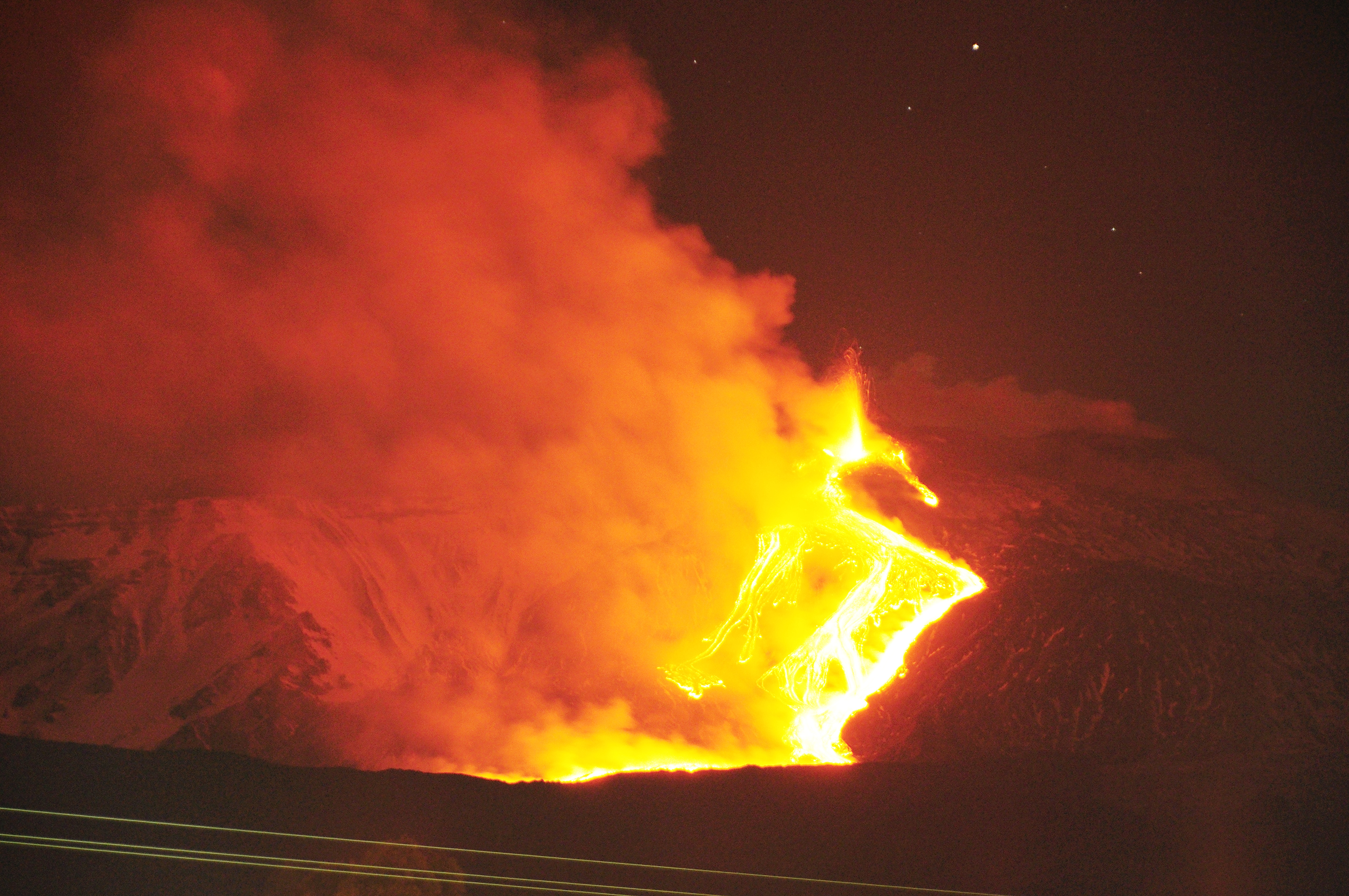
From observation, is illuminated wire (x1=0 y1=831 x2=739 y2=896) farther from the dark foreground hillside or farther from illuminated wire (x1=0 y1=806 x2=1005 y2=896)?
illuminated wire (x1=0 y1=806 x2=1005 y2=896)

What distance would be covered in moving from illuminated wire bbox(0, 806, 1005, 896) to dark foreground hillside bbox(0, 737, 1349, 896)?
1.06ft

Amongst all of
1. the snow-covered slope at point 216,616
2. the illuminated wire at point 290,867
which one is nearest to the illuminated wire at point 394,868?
the illuminated wire at point 290,867

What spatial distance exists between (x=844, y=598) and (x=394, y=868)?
90.9 ft

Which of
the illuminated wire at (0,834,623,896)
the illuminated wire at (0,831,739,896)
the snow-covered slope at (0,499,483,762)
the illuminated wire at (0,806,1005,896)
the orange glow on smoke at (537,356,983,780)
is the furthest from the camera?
the snow-covered slope at (0,499,483,762)

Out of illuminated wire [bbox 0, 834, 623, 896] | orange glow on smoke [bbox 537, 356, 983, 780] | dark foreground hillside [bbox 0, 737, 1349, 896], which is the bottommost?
illuminated wire [bbox 0, 834, 623, 896]

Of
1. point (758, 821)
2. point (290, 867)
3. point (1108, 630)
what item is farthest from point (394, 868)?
point (1108, 630)

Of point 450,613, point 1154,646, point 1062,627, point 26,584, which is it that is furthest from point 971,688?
point 26,584

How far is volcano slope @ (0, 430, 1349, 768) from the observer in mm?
46344

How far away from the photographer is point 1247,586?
7044 centimetres

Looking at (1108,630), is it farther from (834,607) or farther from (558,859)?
(558,859)

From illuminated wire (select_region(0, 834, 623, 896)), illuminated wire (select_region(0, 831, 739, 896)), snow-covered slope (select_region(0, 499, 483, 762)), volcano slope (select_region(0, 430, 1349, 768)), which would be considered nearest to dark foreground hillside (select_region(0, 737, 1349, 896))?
illuminated wire (select_region(0, 834, 623, 896))

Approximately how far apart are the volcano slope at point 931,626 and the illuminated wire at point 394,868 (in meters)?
15.3

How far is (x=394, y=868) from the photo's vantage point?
842 inches

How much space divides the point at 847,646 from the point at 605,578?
48780 millimetres
